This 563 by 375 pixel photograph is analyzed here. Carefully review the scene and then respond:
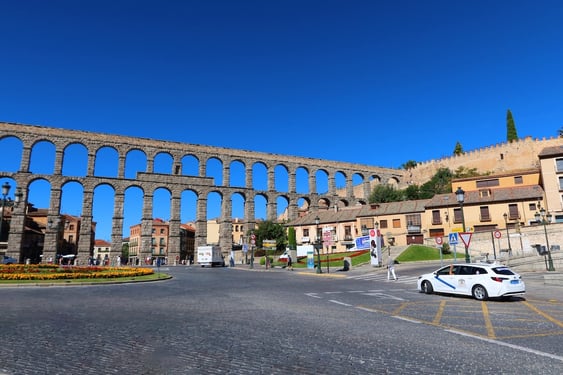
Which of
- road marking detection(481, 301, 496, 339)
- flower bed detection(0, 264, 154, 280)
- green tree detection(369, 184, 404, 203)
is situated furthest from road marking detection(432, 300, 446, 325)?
green tree detection(369, 184, 404, 203)

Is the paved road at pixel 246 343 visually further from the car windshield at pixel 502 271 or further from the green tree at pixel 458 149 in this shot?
the green tree at pixel 458 149

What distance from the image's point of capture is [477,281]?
14000 millimetres

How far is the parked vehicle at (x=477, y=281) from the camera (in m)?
13.3

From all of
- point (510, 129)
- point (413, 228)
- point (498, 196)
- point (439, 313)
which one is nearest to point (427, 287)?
point (439, 313)

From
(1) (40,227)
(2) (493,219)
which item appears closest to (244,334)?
(2) (493,219)

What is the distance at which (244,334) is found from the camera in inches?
295

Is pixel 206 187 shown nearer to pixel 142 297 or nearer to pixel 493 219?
pixel 493 219

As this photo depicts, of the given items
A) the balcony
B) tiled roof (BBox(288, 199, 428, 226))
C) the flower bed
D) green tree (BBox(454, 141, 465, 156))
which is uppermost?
green tree (BBox(454, 141, 465, 156))

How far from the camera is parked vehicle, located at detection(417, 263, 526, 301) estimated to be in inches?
523

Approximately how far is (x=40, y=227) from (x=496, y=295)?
3232 inches

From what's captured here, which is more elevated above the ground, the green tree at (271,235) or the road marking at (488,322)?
the green tree at (271,235)

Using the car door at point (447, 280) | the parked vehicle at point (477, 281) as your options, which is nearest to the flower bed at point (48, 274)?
the parked vehicle at point (477, 281)

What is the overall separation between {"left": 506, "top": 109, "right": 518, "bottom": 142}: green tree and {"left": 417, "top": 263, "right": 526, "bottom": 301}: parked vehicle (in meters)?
85.7

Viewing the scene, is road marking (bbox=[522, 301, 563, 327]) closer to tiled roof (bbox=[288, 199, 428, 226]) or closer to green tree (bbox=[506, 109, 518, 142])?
tiled roof (bbox=[288, 199, 428, 226])
